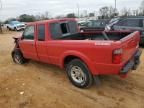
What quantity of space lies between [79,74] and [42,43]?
159 centimetres

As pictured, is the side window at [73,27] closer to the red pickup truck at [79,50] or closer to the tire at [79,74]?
the red pickup truck at [79,50]

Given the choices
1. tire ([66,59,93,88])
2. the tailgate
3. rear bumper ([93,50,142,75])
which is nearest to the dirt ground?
tire ([66,59,93,88])

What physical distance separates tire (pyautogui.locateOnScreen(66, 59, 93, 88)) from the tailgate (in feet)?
3.31

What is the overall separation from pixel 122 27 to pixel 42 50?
6.44 m

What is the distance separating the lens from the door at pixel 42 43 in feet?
20.7

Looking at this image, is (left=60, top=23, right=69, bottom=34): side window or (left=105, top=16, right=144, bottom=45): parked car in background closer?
(left=60, top=23, right=69, bottom=34): side window

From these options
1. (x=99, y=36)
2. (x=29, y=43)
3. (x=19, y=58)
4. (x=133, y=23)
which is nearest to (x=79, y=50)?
(x=99, y=36)

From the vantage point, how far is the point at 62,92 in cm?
549

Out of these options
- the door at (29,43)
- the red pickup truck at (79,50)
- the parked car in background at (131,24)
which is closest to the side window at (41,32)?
the red pickup truck at (79,50)

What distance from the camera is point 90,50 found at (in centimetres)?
496

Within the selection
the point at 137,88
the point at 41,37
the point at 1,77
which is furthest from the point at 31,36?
the point at 137,88

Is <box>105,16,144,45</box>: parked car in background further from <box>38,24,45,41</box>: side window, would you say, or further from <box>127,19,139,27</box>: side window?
<box>38,24,45,41</box>: side window

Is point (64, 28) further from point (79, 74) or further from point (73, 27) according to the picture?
point (79, 74)

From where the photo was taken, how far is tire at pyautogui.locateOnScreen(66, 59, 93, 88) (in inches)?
209
